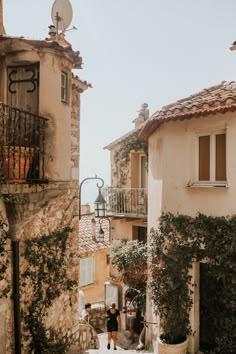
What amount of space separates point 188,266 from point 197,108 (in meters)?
4.13

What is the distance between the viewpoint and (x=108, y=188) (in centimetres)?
1638

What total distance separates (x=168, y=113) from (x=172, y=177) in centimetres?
182

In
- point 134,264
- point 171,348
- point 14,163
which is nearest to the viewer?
point 14,163

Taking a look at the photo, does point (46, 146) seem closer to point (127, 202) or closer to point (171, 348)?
point (171, 348)

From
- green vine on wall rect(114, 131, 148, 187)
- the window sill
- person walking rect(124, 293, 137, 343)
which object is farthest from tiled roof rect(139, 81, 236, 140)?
person walking rect(124, 293, 137, 343)

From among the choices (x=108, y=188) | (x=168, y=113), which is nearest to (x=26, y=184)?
(x=168, y=113)

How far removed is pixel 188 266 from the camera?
915cm

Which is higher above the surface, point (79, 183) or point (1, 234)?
point (79, 183)

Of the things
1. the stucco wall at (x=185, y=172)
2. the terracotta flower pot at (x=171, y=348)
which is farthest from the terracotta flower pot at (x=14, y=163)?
the terracotta flower pot at (x=171, y=348)

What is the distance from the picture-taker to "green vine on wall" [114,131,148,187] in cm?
1596

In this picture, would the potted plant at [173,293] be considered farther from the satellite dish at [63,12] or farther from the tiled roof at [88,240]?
the tiled roof at [88,240]

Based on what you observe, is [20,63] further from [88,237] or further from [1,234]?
[88,237]

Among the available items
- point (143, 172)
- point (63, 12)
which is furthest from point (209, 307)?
point (63, 12)

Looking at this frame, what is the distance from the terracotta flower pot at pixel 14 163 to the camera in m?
6.01
